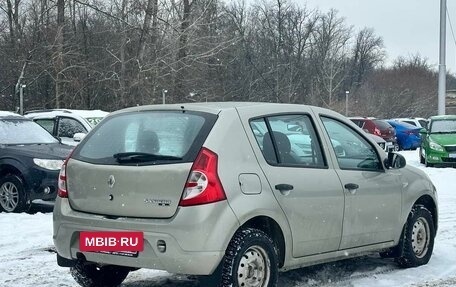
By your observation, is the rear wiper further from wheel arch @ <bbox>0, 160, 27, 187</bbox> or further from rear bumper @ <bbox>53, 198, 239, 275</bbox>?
wheel arch @ <bbox>0, 160, 27, 187</bbox>

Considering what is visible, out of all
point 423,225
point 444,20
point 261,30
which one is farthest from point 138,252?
point 261,30

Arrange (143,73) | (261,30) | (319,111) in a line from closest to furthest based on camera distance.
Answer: (319,111) → (143,73) → (261,30)

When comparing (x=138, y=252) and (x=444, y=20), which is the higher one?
(x=444, y=20)

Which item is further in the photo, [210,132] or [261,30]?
[261,30]

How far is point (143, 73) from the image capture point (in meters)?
30.9

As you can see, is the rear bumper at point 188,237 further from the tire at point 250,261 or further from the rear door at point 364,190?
the rear door at point 364,190

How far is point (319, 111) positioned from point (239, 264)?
5.85ft

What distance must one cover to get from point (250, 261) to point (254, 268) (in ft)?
0.25

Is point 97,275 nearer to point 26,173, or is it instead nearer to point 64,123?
point 26,173

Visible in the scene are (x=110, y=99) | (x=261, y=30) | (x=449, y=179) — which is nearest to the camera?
(x=449, y=179)

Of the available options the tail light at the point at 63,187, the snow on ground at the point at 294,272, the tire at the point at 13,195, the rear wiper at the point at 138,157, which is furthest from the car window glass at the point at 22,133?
the rear wiper at the point at 138,157

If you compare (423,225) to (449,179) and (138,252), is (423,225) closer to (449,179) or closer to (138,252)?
(138,252)

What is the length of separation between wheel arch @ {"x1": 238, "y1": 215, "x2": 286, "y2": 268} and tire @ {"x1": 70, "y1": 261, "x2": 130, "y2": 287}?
128 cm

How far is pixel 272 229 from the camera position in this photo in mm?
5109
